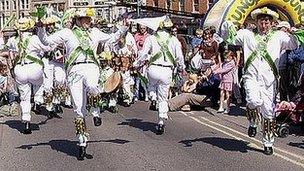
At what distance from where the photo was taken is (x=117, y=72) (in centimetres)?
1650

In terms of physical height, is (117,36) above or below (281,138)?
above

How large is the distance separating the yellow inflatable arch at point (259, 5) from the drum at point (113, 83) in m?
5.35

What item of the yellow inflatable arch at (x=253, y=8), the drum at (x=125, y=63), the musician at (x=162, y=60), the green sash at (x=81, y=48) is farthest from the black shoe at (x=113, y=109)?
the green sash at (x=81, y=48)

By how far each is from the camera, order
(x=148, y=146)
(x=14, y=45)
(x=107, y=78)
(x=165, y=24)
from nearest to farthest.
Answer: (x=148, y=146) → (x=165, y=24) → (x=14, y=45) → (x=107, y=78)

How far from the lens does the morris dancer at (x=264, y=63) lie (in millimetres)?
9516

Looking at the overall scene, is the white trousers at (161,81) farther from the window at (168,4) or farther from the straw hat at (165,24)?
the window at (168,4)

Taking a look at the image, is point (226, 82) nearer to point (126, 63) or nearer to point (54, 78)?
point (126, 63)

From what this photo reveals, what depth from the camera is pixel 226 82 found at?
1521 cm

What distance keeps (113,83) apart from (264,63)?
7.25 meters

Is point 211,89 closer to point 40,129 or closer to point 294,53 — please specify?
point 294,53

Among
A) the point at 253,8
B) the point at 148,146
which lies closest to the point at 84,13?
the point at 148,146

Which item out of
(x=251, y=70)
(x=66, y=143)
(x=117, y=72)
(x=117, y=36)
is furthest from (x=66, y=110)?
(x=251, y=70)

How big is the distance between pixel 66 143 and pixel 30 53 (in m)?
2.14

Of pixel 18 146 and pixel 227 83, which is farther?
pixel 227 83
